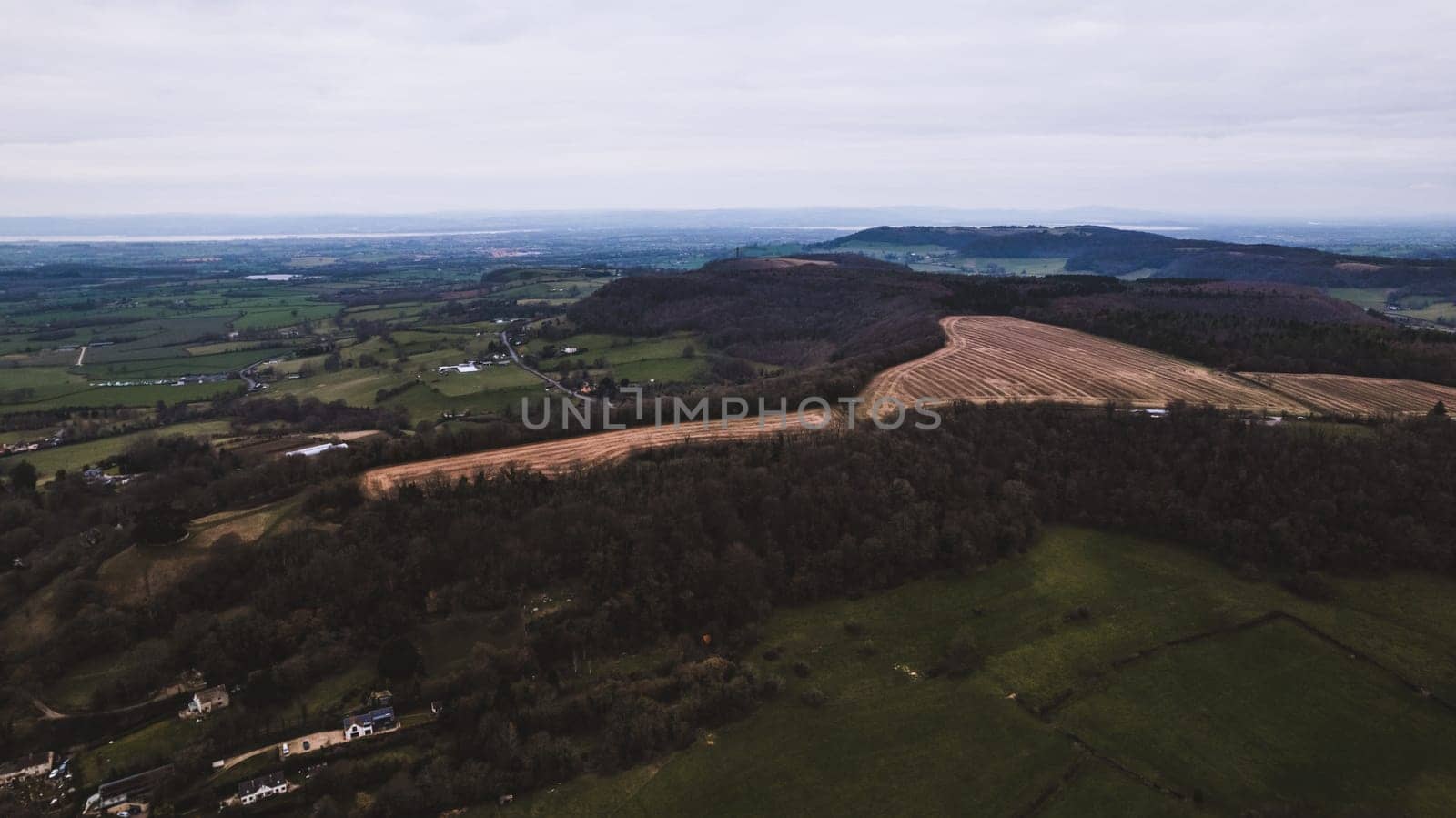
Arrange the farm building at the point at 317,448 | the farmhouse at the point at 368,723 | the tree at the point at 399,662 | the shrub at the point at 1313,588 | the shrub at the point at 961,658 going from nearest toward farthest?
the farmhouse at the point at 368,723 → the tree at the point at 399,662 → the shrub at the point at 961,658 → the shrub at the point at 1313,588 → the farm building at the point at 317,448

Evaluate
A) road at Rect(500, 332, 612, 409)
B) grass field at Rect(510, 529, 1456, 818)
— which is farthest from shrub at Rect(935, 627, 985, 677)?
road at Rect(500, 332, 612, 409)

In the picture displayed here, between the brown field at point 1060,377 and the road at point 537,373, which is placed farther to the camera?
the road at point 537,373

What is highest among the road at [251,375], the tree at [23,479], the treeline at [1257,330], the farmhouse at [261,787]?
the treeline at [1257,330]

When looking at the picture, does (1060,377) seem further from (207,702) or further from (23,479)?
(23,479)

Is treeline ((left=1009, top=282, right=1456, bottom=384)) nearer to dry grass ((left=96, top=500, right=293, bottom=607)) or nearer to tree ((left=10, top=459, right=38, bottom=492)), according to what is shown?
dry grass ((left=96, top=500, right=293, bottom=607))

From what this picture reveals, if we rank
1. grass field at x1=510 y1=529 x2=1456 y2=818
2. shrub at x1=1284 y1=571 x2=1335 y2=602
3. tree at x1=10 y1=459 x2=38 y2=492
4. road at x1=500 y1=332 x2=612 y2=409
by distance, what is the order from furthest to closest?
road at x1=500 y1=332 x2=612 y2=409, tree at x1=10 y1=459 x2=38 y2=492, shrub at x1=1284 y1=571 x2=1335 y2=602, grass field at x1=510 y1=529 x2=1456 y2=818

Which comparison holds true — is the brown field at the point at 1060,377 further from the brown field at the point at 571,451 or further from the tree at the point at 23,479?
the tree at the point at 23,479

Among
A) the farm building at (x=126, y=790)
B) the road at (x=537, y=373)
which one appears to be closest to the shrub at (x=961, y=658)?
the farm building at (x=126, y=790)
